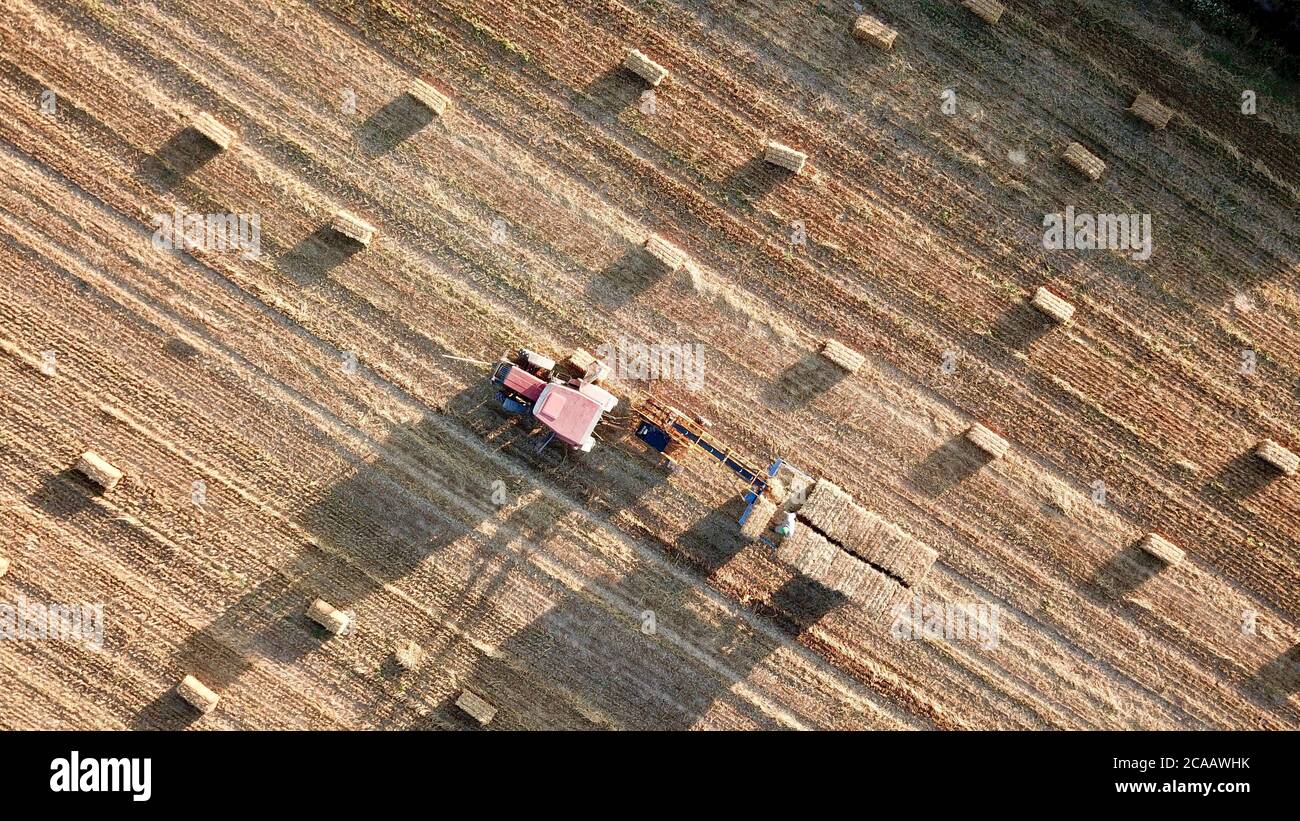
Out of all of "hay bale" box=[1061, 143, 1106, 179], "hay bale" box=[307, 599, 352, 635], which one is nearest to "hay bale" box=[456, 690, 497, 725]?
"hay bale" box=[307, 599, 352, 635]

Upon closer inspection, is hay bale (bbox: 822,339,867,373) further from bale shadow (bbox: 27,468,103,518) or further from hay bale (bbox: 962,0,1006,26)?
bale shadow (bbox: 27,468,103,518)

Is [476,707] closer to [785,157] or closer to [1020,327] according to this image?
[785,157]

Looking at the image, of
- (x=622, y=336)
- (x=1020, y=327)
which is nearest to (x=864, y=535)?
(x=1020, y=327)

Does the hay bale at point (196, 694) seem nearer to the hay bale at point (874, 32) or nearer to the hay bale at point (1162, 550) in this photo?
the hay bale at point (874, 32)

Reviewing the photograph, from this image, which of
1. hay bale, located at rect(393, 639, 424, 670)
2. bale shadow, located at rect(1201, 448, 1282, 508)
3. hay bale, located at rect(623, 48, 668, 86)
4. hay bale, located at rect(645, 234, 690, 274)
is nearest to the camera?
hay bale, located at rect(623, 48, 668, 86)

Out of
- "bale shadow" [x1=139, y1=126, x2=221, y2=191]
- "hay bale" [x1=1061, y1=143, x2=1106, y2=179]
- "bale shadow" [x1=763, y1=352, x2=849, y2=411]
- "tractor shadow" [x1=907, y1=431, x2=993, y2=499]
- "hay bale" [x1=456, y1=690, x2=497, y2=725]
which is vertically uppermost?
"bale shadow" [x1=139, y1=126, x2=221, y2=191]

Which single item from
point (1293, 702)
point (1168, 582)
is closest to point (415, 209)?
point (1168, 582)
